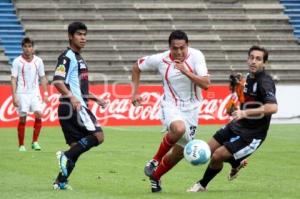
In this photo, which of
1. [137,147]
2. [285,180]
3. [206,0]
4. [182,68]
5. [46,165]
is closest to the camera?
[182,68]

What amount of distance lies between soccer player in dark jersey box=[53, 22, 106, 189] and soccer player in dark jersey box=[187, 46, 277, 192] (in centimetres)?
147

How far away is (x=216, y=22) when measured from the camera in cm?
3788

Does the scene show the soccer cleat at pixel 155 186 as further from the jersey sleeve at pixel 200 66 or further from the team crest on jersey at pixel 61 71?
the team crest on jersey at pixel 61 71

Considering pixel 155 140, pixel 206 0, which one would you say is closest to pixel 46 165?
pixel 155 140

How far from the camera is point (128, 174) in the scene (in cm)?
1412

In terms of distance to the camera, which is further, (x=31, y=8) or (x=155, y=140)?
(x=31, y=8)

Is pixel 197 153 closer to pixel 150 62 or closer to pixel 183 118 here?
pixel 183 118

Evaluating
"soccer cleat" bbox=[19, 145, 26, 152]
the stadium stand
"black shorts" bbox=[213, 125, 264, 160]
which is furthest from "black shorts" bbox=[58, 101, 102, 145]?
the stadium stand

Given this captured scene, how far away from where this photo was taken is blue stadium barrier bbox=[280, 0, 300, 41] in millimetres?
38531

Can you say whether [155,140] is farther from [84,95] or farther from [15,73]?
[84,95]

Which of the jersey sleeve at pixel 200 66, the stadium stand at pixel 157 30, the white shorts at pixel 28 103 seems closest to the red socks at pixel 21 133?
the white shorts at pixel 28 103

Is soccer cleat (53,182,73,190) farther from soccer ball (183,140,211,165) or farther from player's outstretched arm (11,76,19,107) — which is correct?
player's outstretched arm (11,76,19,107)

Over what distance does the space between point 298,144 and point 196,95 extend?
9.65 m

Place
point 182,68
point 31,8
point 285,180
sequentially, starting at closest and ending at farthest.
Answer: point 182,68, point 285,180, point 31,8
